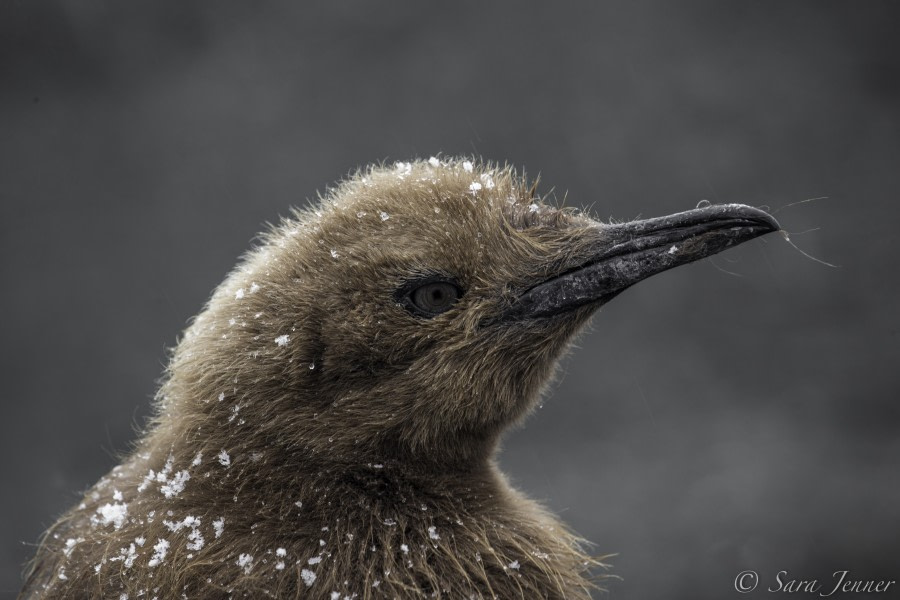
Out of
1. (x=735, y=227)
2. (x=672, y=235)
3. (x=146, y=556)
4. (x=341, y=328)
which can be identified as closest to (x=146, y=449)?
(x=146, y=556)

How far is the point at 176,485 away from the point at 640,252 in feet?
6.97

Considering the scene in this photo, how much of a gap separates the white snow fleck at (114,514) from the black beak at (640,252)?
179 centimetres

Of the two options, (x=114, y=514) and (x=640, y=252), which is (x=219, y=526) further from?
(x=640, y=252)

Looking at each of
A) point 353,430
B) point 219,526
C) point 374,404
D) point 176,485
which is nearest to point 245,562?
point 219,526

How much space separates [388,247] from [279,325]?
538 millimetres

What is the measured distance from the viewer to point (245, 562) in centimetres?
340

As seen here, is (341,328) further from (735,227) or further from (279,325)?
(735,227)

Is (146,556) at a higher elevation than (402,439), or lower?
lower

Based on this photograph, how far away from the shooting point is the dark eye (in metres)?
3.65

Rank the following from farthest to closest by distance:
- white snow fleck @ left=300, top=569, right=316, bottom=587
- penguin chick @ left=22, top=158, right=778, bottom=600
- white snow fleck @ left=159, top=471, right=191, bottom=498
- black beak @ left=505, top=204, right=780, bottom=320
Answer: black beak @ left=505, top=204, right=780, bottom=320 < white snow fleck @ left=159, top=471, right=191, bottom=498 < penguin chick @ left=22, top=158, right=778, bottom=600 < white snow fleck @ left=300, top=569, right=316, bottom=587

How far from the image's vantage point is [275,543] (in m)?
3.46

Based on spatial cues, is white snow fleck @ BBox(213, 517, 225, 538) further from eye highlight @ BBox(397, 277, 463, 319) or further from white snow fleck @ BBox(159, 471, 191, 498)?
eye highlight @ BBox(397, 277, 463, 319)

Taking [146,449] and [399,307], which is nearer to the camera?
[399,307]

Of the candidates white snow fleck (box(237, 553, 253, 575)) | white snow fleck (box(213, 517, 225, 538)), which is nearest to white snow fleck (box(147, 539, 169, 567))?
white snow fleck (box(213, 517, 225, 538))
